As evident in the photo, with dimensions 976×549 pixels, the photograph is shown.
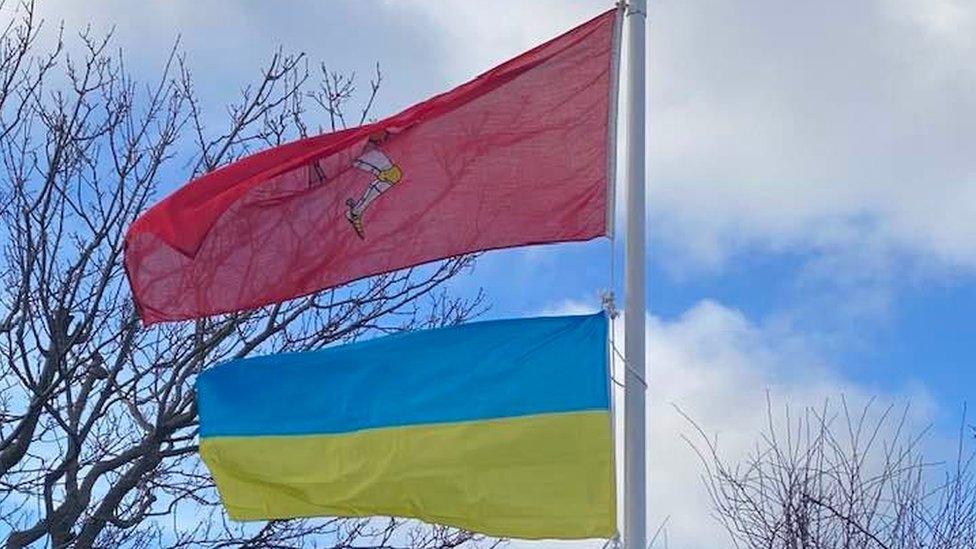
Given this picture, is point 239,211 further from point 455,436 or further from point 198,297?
point 455,436

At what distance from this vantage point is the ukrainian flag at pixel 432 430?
6508 millimetres

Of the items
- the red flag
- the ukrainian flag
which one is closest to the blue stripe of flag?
the ukrainian flag

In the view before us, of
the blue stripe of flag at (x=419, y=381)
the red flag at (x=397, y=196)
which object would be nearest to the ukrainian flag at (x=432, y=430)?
the blue stripe of flag at (x=419, y=381)

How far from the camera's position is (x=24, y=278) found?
416 inches

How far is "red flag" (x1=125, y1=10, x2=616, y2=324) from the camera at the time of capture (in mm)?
7027

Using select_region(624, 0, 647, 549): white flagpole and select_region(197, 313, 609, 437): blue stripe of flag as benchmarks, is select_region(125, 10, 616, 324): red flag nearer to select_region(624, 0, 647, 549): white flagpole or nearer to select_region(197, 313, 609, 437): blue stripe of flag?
select_region(624, 0, 647, 549): white flagpole

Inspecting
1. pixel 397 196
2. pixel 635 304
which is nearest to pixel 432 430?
pixel 635 304

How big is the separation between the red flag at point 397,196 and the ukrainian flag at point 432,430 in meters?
0.41

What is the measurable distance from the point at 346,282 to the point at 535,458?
1.22m

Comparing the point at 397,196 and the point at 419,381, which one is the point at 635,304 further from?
the point at 397,196

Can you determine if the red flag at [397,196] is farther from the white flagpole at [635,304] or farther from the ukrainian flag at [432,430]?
the ukrainian flag at [432,430]

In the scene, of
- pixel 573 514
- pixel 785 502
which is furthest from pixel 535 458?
pixel 785 502

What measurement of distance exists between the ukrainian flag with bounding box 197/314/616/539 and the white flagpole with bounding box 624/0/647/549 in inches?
3.9

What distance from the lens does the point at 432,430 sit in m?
6.66
